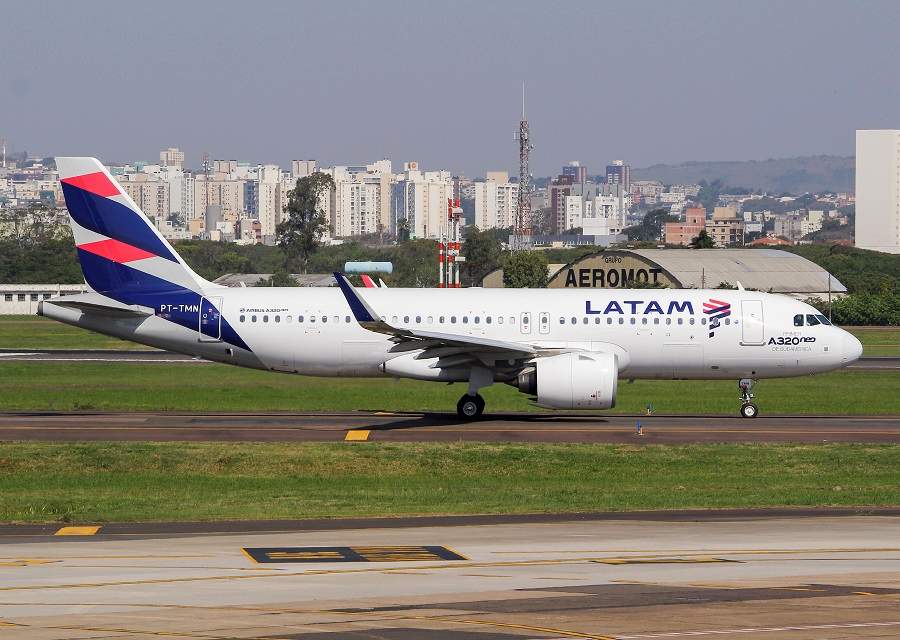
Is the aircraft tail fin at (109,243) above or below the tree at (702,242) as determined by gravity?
below

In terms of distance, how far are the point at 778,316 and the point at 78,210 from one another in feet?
69.8

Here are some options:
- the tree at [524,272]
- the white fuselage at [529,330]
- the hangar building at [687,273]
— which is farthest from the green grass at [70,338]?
the tree at [524,272]

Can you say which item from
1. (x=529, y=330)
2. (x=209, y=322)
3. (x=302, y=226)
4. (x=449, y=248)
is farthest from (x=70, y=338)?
(x=302, y=226)

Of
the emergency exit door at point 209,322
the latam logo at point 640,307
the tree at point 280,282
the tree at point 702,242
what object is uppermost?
the tree at point 702,242

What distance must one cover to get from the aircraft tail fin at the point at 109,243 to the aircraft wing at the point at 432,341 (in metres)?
6.35

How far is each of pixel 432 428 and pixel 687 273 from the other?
7725 centimetres

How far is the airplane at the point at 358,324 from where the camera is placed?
38688 mm

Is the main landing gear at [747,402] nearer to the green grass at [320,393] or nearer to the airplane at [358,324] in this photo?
the airplane at [358,324]

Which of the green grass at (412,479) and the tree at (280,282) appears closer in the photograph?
the green grass at (412,479)

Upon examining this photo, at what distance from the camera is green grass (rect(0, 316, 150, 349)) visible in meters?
71.3

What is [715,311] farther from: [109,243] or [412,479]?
[109,243]

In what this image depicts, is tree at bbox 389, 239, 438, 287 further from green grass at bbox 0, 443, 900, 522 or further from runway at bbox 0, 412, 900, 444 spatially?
green grass at bbox 0, 443, 900, 522

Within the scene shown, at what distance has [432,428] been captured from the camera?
3591 cm

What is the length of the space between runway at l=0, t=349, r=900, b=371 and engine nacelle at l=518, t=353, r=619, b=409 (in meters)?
23.5
